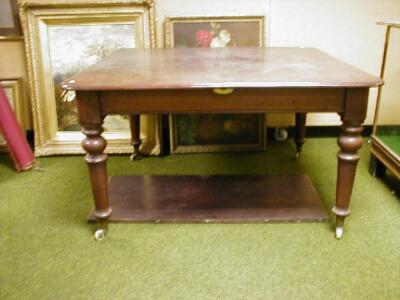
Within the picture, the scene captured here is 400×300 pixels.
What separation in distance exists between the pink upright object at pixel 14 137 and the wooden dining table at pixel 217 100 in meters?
0.67

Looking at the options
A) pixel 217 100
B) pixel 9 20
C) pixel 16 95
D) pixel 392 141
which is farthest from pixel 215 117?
pixel 9 20

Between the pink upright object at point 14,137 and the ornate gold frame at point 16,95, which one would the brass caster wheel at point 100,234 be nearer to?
the pink upright object at point 14,137

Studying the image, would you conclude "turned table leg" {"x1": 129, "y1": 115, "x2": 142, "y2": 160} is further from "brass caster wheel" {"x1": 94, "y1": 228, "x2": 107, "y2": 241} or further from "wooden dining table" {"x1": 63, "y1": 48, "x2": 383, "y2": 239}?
"brass caster wheel" {"x1": 94, "y1": 228, "x2": 107, "y2": 241}

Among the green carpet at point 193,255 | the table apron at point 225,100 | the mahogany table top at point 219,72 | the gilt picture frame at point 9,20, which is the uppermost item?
the gilt picture frame at point 9,20

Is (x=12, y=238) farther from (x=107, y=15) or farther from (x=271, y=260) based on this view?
(x=107, y=15)

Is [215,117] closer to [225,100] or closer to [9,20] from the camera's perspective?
[225,100]

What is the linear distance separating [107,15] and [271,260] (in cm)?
180

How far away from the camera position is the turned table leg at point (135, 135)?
2.63m

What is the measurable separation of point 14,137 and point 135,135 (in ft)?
2.26

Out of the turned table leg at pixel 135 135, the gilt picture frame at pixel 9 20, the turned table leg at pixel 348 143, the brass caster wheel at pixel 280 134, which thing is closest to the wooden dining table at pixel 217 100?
the turned table leg at pixel 348 143

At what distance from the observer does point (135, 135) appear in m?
2.69

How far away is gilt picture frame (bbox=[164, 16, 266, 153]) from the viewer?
274 centimetres

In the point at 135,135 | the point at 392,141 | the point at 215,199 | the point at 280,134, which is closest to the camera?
the point at 215,199

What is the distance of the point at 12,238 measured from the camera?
1.89 m
